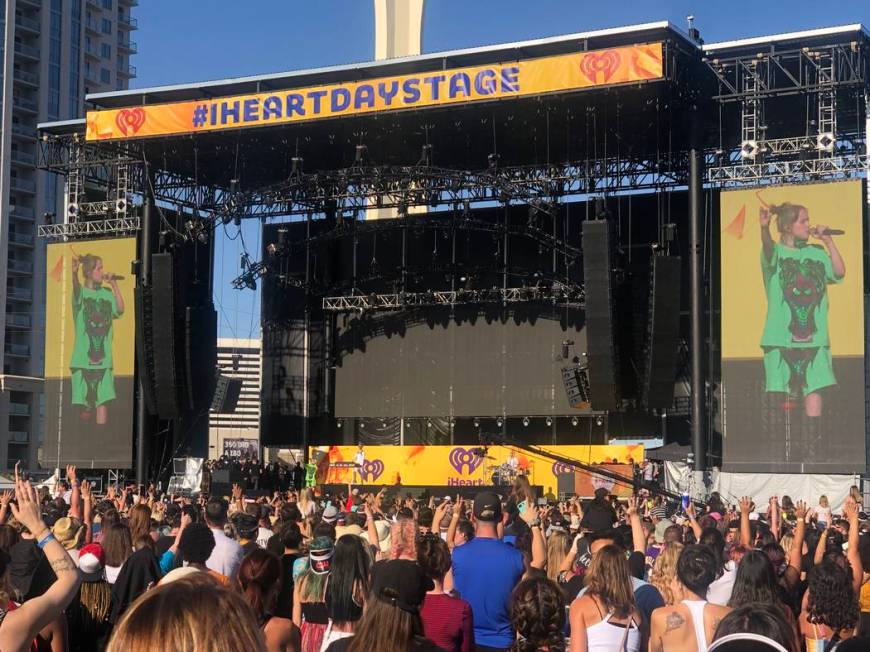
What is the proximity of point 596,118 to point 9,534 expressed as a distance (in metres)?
27.4

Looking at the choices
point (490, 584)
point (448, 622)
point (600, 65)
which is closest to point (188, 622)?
point (448, 622)

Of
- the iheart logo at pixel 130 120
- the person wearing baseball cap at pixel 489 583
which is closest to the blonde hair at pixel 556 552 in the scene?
the person wearing baseball cap at pixel 489 583

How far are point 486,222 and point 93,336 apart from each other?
1196 cm

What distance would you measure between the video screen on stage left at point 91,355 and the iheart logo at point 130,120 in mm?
3337

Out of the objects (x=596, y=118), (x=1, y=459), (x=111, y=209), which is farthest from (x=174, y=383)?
(x=1, y=459)

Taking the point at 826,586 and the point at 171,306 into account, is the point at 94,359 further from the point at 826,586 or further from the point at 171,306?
the point at 826,586

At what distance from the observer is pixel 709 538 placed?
8.66 m

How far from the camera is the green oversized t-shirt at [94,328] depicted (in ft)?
122

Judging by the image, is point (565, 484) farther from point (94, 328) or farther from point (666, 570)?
point (666, 570)

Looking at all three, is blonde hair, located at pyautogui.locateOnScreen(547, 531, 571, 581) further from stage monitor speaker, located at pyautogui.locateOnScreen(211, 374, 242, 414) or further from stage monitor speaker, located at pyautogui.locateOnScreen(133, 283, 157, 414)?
stage monitor speaker, located at pyautogui.locateOnScreen(211, 374, 242, 414)

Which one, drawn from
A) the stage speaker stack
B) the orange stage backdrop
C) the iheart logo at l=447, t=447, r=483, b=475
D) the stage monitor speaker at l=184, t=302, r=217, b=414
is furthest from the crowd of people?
the iheart logo at l=447, t=447, r=483, b=475

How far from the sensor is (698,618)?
5891 mm

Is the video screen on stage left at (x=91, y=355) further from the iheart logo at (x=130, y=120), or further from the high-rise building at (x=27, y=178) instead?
the high-rise building at (x=27, y=178)

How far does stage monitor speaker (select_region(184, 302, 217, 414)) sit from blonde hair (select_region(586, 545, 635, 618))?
101ft
